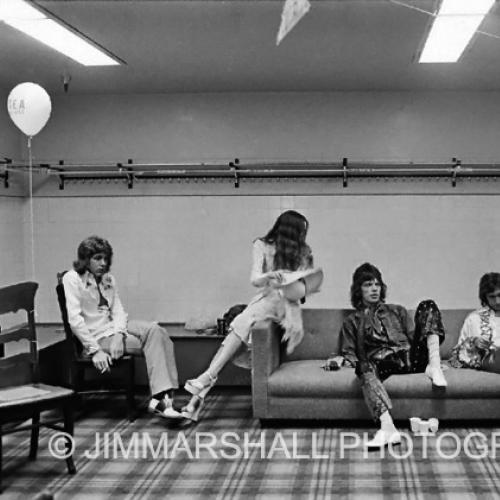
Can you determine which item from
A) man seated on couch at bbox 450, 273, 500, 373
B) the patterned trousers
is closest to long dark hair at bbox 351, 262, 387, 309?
the patterned trousers

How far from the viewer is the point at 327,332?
5.60 meters

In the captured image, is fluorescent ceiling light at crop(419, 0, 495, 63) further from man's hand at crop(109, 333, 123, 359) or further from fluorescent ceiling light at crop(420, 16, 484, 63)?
man's hand at crop(109, 333, 123, 359)

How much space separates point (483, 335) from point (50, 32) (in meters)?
3.40

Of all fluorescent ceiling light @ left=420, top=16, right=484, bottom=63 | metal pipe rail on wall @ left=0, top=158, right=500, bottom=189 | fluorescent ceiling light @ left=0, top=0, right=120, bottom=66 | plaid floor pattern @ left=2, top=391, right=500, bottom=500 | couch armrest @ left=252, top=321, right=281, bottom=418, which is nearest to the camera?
plaid floor pattern @ left=2, top=391, right=500, bottom=500

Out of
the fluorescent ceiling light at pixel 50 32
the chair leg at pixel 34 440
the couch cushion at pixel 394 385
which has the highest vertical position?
the fluorescent ceiling light at pixel 50 32

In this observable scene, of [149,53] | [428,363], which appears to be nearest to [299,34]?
[149,53]

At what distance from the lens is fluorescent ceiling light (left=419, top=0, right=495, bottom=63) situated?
395 cm

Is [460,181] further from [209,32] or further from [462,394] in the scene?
[209,32]

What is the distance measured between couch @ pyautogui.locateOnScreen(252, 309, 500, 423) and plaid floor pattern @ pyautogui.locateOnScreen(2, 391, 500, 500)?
12 centimetres

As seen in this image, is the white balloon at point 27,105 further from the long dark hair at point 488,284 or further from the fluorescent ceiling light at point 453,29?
the long dark hair at point 488,284

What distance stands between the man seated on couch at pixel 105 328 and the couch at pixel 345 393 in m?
0.68

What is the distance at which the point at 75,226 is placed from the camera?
22.2 ft

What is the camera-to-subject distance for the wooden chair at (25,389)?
3.93 metres

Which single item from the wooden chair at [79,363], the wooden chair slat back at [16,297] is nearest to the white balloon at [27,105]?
the wooden chair at [79,363]
